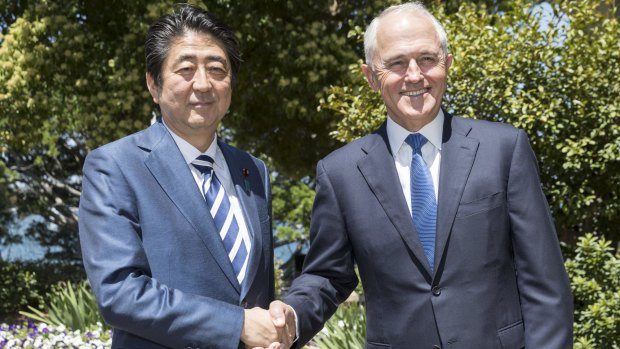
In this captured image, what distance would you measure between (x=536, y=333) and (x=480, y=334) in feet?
0.78

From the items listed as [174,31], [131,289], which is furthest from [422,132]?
[131,289]

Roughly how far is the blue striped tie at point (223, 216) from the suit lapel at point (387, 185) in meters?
0.67

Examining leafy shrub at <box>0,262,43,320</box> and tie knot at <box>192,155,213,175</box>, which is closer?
tie knot at <box>192,155,213,175</box>

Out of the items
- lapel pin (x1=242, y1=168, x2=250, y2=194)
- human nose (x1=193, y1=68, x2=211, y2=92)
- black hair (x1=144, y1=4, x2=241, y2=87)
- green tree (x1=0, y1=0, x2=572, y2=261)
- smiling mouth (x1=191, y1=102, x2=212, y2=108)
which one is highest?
green tree (x1=0, y1=0, x2=572, y2=261)

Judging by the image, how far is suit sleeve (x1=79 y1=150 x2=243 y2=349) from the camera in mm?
3297

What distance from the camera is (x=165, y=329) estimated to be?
131 inches

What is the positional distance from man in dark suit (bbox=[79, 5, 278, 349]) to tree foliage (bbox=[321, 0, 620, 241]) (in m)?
5.25

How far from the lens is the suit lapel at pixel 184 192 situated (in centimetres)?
355

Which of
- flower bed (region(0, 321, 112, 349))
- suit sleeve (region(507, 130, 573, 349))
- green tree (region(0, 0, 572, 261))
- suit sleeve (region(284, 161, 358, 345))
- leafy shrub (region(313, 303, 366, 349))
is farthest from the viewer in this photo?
green tree (region(0, 0, 572, 261))

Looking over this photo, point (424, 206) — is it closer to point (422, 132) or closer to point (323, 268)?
point (422, 132)

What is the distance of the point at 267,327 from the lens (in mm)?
3568

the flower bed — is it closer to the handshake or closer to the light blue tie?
the handshake

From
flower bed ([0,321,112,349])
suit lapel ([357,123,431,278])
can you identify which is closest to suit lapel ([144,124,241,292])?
suit lapel ([357,123,431,278])

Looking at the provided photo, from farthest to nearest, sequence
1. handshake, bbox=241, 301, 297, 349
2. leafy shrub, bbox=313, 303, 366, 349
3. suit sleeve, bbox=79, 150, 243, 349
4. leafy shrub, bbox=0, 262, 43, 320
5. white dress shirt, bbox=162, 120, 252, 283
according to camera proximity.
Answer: leafy shrub, bbox=0, 262, 43, 320
leafy shrub, bbox=313, 303, 366, 349
white dress shirt, bbox=162, 120, 252, 283
handshake, bbox=241, 301, 297, 349
suit sleeve, bbox=79, 150, 243, 349
